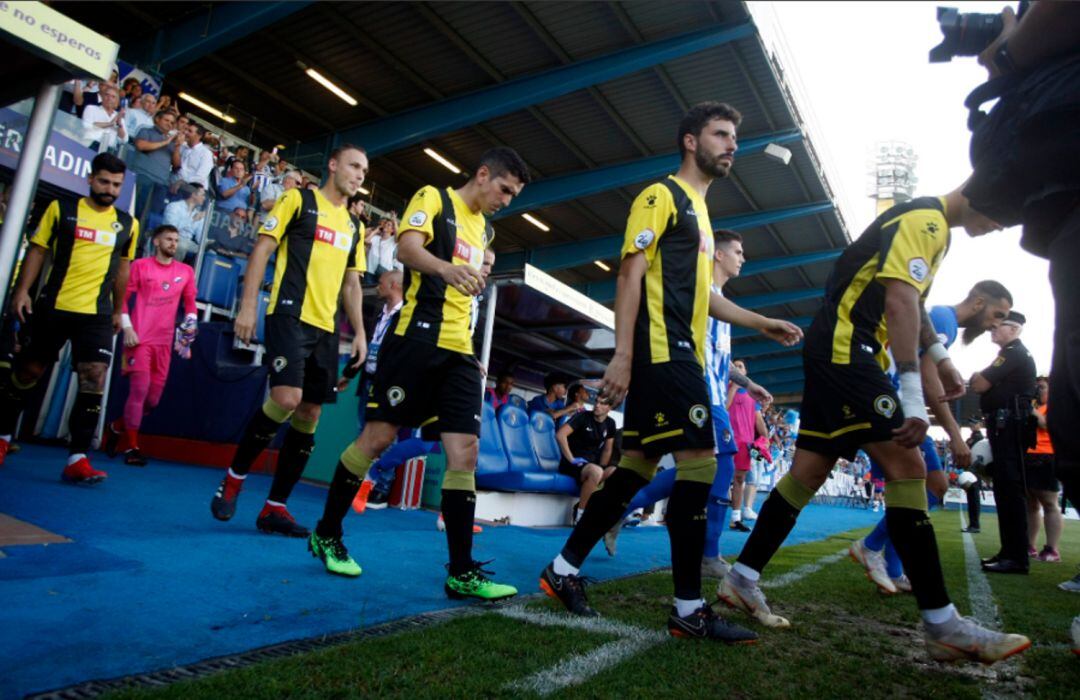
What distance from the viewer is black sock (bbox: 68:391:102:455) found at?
455 centimetres

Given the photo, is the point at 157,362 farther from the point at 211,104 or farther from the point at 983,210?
the point at 211,104

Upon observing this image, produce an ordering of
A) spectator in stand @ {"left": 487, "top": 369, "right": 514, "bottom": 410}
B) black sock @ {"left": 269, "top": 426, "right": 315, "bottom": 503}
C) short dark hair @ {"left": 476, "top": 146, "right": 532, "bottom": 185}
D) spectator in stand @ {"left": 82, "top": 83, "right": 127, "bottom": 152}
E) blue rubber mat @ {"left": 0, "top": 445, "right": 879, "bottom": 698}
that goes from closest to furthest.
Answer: blue rubber mat @ {"left": 0, "top": 445, "right": 879, "bottom": 698} → short dark hair @ {"left": 476, "top": 146, "right": 532, "bottom": 185} → black sock @ {"left": 269, "top": 426, "right": 315, "bottom": 503} → spectator in stand @ {"left": 82, "top": 83, "right": 127, "bottom": 152} → spectator in stand @ {"left": 487, "top": 369, "right": 514, "bottom": 410}

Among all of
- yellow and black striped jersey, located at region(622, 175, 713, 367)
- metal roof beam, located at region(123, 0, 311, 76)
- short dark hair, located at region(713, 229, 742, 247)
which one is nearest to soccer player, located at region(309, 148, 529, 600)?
yellow and black striped jersey, located at region(622, 175, 713, 367)

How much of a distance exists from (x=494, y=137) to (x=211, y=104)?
6692 mm

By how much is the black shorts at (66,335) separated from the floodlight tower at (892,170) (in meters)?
69.6

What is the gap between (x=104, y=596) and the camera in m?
2.18

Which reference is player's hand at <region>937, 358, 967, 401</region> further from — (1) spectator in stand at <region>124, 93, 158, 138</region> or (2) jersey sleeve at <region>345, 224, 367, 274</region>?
(1) spectator in stand at <region>124, 93, 158, 138</region>

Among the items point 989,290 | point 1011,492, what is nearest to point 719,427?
point 989,290

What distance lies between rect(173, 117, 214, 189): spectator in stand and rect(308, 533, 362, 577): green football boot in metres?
7.90

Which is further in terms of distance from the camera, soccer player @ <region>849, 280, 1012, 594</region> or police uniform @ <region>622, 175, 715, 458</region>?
soccer player @ <region>849, 280, 1012, 594</region>

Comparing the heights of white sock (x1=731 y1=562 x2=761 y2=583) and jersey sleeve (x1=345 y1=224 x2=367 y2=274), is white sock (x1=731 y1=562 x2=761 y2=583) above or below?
below

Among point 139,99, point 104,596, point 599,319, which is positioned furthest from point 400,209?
point 104,596

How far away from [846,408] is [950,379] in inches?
39.0

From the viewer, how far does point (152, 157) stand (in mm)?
8555
